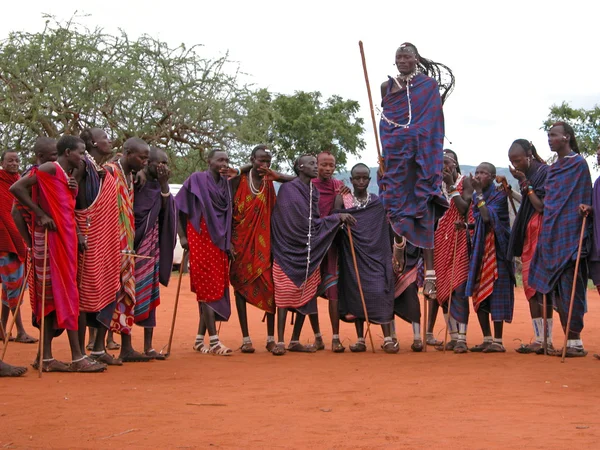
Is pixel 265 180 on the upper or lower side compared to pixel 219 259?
upper

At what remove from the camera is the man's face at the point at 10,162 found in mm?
10867

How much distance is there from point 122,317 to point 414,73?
156 inches

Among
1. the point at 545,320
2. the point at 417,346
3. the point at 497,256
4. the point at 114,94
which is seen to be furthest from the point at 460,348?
the point at 114,94

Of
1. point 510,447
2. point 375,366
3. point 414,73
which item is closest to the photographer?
point 510,447

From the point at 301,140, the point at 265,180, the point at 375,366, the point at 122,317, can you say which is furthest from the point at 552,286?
the point at 301,140

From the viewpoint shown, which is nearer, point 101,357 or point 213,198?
point 101,357

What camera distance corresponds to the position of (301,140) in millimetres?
42594

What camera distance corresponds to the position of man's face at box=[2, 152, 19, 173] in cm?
1087

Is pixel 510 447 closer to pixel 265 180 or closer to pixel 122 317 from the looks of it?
pixel 122 317

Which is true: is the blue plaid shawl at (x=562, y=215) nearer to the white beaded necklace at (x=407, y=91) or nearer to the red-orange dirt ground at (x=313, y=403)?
the red-orange dirt ground at (x=313, y=403)

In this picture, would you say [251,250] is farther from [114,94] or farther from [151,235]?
[114,94]

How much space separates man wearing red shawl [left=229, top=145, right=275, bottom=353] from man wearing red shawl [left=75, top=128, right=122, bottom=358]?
5.69 feet

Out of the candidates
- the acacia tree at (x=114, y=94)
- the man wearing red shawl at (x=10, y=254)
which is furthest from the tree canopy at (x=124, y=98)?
the man wearing red shawl at (x=10, y=254)

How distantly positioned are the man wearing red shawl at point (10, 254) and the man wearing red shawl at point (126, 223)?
2.36 metres
